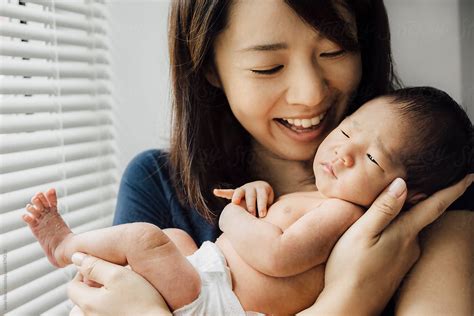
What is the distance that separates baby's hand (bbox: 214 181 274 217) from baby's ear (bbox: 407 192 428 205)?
280mm

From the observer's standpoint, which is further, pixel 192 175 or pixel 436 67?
pixel 436 67

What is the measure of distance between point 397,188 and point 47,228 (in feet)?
2.30

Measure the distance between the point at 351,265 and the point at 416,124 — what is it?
298mm

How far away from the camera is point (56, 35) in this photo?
155 centimetres

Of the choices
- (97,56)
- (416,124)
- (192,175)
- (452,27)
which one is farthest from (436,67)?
(97,56)

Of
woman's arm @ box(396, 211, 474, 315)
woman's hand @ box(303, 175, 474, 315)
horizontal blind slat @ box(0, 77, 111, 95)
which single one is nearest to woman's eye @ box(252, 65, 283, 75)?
woman's hand @ box(303, 175, 474, 315)

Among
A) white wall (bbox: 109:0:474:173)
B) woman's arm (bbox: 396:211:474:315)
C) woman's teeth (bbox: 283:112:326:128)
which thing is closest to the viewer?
woman's arm (bbox: 396:211:474:315)

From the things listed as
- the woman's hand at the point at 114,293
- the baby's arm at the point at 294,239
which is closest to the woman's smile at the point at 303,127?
the baby's arm at the point at 294,239

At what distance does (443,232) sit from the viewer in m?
0.99

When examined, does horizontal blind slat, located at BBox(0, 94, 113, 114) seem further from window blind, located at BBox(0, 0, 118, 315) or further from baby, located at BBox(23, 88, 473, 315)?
baby, located at BBox(23, 88, 473, 315)

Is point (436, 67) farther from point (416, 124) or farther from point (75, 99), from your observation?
point (75, 99)

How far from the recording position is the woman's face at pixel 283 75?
103cm

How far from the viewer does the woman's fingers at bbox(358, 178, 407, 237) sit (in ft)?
3.02

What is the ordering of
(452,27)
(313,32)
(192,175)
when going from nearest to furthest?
(313,32) < (192,175) < (452,27)
